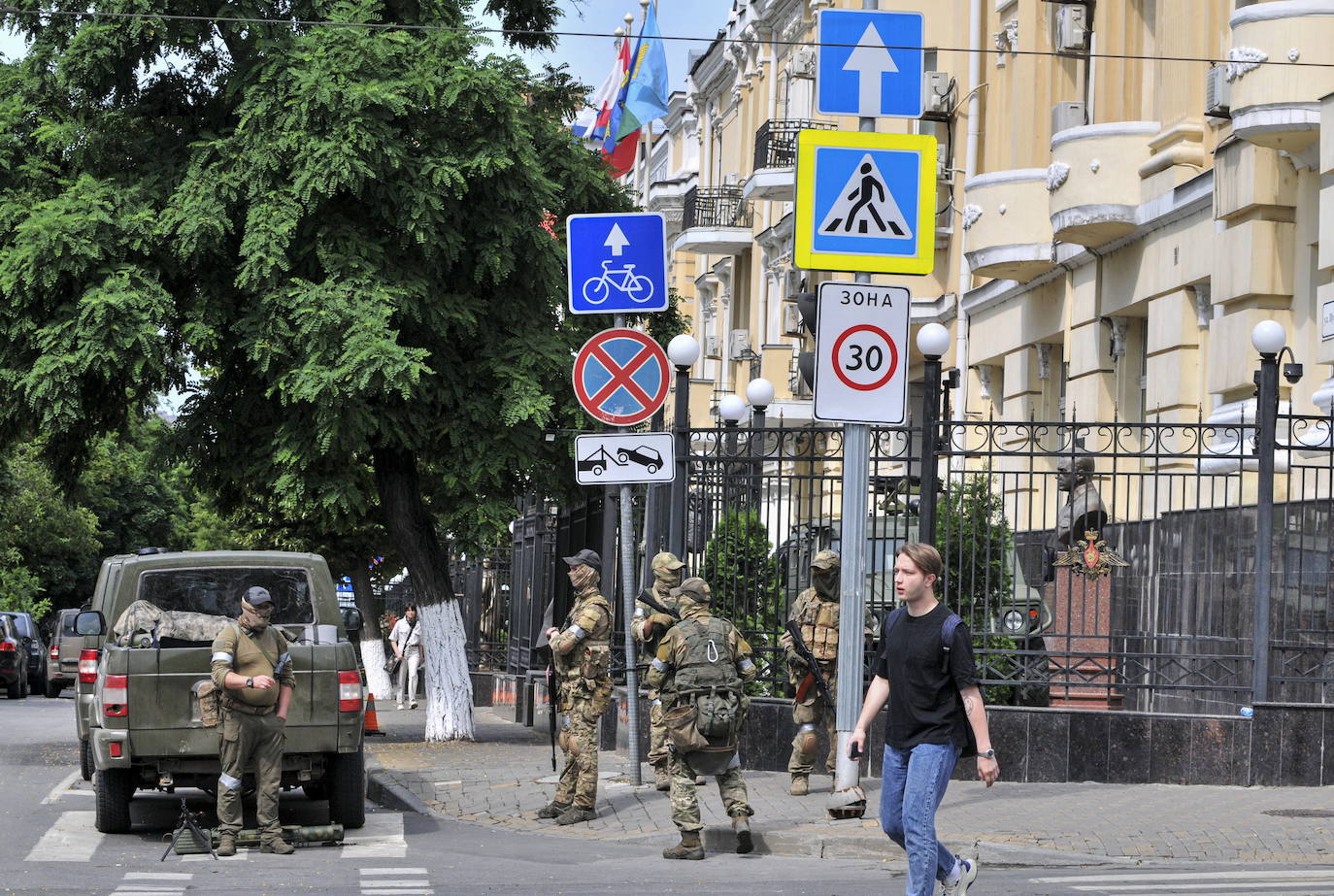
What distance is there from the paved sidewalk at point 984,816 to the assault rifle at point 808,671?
28.3 inches

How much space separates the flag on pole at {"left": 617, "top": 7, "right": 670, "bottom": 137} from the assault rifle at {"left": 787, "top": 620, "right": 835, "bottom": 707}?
21.4m

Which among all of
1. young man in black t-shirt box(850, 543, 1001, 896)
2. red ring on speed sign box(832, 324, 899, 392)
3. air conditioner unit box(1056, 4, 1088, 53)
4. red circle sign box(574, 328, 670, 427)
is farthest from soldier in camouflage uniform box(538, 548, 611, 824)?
air conditioner unit box(1056, 4, 1088, 53)

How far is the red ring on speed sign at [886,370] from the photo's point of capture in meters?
12.0

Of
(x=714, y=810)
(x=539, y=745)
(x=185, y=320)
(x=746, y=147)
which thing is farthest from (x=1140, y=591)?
(x=746, y=147)

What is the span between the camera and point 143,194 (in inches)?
757

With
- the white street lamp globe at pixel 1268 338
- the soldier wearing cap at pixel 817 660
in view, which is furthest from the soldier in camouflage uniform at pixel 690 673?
the white street lamp globe at pixel 1268 338

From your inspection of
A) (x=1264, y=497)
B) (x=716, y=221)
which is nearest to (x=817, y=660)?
(x=1264, y=497)

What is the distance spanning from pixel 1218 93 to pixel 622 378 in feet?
27.4

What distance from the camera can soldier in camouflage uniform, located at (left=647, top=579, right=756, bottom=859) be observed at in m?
11.7

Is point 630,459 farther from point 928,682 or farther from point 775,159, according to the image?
point 775,159

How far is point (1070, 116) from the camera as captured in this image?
24.2 m

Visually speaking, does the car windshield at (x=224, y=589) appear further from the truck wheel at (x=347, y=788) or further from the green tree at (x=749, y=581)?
the green tree at (x=749, y=581)

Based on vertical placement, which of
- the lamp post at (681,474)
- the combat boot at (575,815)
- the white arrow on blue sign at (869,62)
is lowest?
the combat boot at (575,815)

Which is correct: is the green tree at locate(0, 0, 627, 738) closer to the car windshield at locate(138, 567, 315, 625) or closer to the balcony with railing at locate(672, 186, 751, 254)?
the car windshield at locate(138, 567, 315, 625)
